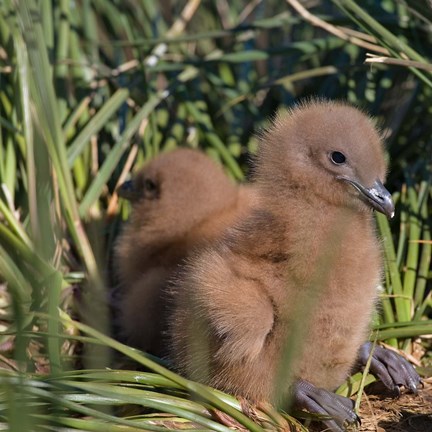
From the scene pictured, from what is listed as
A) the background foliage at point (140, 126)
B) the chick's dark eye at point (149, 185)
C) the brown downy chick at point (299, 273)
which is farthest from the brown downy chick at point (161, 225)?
the brown downy chick at point (299, 273)

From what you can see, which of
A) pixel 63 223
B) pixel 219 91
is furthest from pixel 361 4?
pixel 63 223

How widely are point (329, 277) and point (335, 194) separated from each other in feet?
0.71

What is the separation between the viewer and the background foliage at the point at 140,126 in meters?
2.36

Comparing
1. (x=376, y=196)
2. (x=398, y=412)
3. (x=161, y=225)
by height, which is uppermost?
(x=376, y=196)

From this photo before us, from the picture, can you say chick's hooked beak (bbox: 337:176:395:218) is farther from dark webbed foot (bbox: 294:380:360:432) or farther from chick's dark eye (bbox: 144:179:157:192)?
chick's dark eye (bbox: 144:179:157:192)

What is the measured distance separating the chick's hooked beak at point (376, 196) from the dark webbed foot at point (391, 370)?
1.59ft

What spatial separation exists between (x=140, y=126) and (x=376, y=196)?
1665 mm

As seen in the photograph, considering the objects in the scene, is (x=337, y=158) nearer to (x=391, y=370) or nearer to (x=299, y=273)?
(x=299, y=273)

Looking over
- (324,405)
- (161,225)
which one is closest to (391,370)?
(324,405)

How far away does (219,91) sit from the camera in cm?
395

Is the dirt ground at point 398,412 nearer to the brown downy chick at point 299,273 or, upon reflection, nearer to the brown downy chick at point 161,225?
the brown downy chick at point 299,273

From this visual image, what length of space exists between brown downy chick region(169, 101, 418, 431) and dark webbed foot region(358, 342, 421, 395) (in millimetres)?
164

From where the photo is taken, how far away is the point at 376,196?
230 cm

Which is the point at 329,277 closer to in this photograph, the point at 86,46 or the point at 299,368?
the point at 299,368
